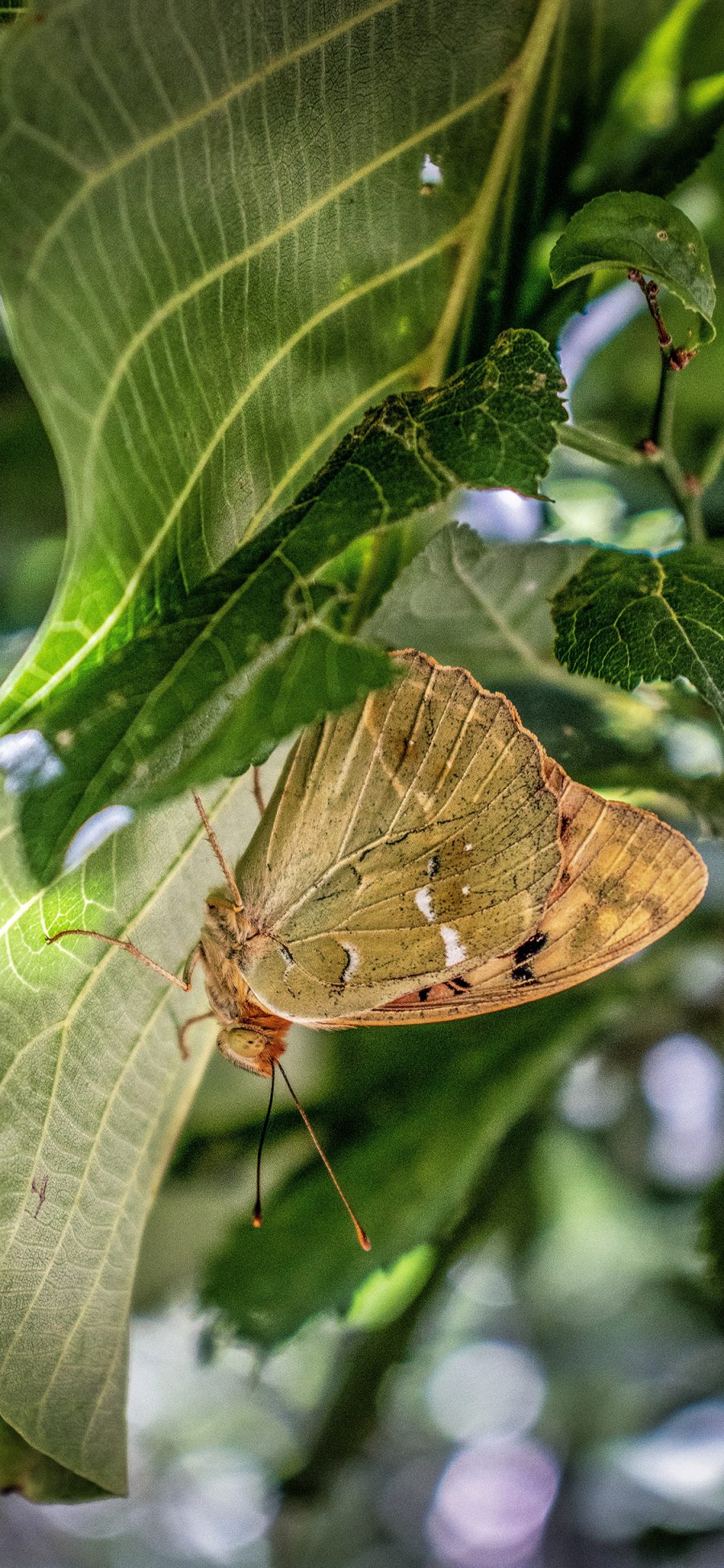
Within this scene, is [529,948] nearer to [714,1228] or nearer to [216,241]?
[216,241]

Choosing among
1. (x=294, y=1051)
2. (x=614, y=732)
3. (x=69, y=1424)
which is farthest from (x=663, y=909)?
(x=294, y=1051)

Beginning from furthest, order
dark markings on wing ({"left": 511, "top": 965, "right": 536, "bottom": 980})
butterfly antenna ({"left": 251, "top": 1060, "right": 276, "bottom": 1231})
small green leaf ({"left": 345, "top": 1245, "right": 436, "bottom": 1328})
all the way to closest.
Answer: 1. small green leaf ({"left": 345, "top": 1245, "right": 436, "bottom": 1328})
2. butterfly antenna ({"left": 251, "top": 1060, "right": 276, "bottom": 1231})
3. dark markings on wing ({"left": 511, "top": 965, "right": 536, "bottom": 980})

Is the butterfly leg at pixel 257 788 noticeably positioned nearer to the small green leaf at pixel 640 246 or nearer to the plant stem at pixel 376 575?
the plant stem at pixel 376 575

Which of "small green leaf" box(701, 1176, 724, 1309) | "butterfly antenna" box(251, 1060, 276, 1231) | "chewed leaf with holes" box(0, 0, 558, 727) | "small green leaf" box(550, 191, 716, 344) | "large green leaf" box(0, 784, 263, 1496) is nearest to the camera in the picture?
"chewed leaf with holes" box(0, 0, 558, 727)

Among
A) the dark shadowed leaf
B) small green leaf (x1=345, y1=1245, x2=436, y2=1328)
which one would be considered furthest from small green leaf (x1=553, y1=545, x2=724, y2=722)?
small green leaf (x1=345, y1=1245, x2=436, y2=1328)

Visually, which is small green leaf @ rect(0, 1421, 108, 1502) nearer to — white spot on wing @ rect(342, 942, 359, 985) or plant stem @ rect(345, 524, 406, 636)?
white spot on wing @ rect(342, 942, 359, 985)

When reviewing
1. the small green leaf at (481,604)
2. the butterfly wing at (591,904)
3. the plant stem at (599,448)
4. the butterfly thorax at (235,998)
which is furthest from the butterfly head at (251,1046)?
the plant stem at (599,448)

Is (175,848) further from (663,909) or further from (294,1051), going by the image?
(294,1051)

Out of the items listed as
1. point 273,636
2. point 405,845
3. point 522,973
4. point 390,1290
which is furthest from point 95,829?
point 390,1290
